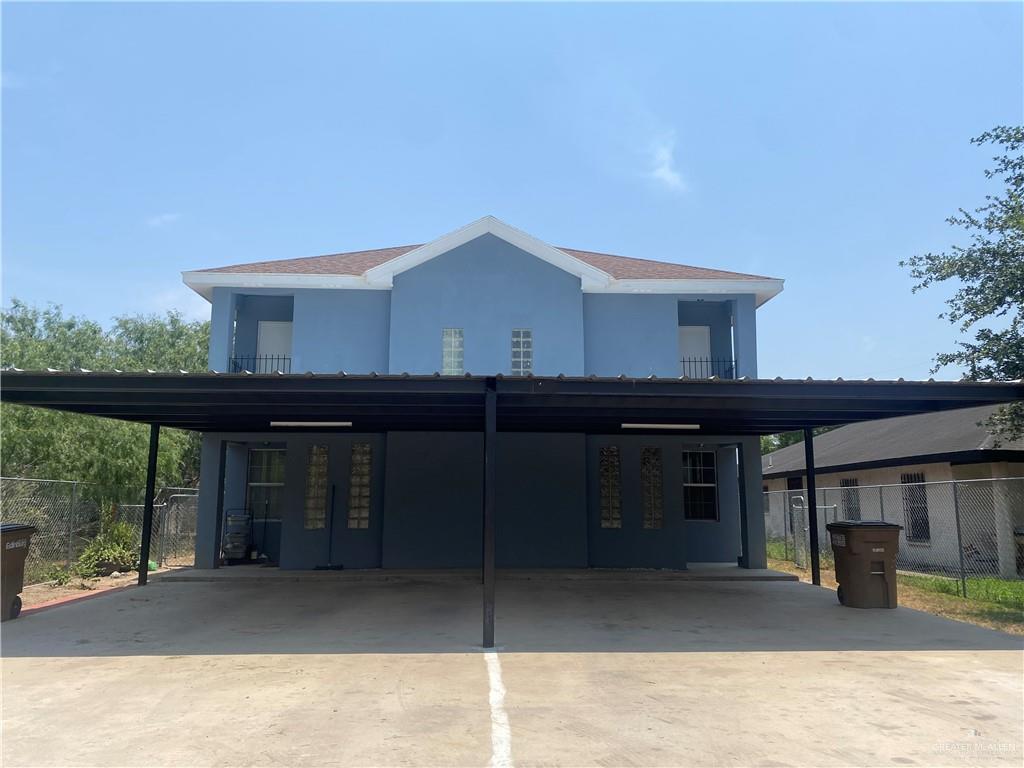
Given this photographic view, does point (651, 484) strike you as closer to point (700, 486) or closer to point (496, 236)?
point (700, 486)

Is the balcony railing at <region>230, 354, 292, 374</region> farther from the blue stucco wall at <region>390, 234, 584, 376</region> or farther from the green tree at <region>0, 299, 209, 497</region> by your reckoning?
the green tree at <region>0, 299, 209, 497</region>

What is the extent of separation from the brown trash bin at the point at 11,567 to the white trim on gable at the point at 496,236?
321 inches

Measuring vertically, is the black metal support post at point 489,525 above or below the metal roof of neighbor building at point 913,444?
below

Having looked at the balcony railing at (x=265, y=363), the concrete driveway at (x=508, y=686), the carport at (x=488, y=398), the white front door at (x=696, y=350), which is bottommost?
the concrete driveway at (x=508, y=686)

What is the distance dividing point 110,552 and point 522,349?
9761 mm

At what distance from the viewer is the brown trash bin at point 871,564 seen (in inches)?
425

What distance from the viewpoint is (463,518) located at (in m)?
15.1

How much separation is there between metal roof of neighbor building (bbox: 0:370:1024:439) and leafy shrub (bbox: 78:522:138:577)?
4402 mm

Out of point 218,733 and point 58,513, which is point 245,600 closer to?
point 58,513

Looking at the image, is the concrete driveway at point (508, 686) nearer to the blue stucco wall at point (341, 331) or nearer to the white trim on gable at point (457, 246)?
the blue stucco wall at point (341, 331)

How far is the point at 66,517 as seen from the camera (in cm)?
1434

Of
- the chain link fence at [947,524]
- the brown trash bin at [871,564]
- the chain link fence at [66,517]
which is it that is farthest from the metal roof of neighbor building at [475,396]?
the chain link fence at [947,524]

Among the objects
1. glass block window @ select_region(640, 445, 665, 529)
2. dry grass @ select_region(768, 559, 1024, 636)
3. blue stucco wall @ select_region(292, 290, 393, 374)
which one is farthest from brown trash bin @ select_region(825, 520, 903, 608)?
blue stucco wall @ select_region(292, 290, 393, 374)

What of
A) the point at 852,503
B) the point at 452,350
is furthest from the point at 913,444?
the point at 452,350
